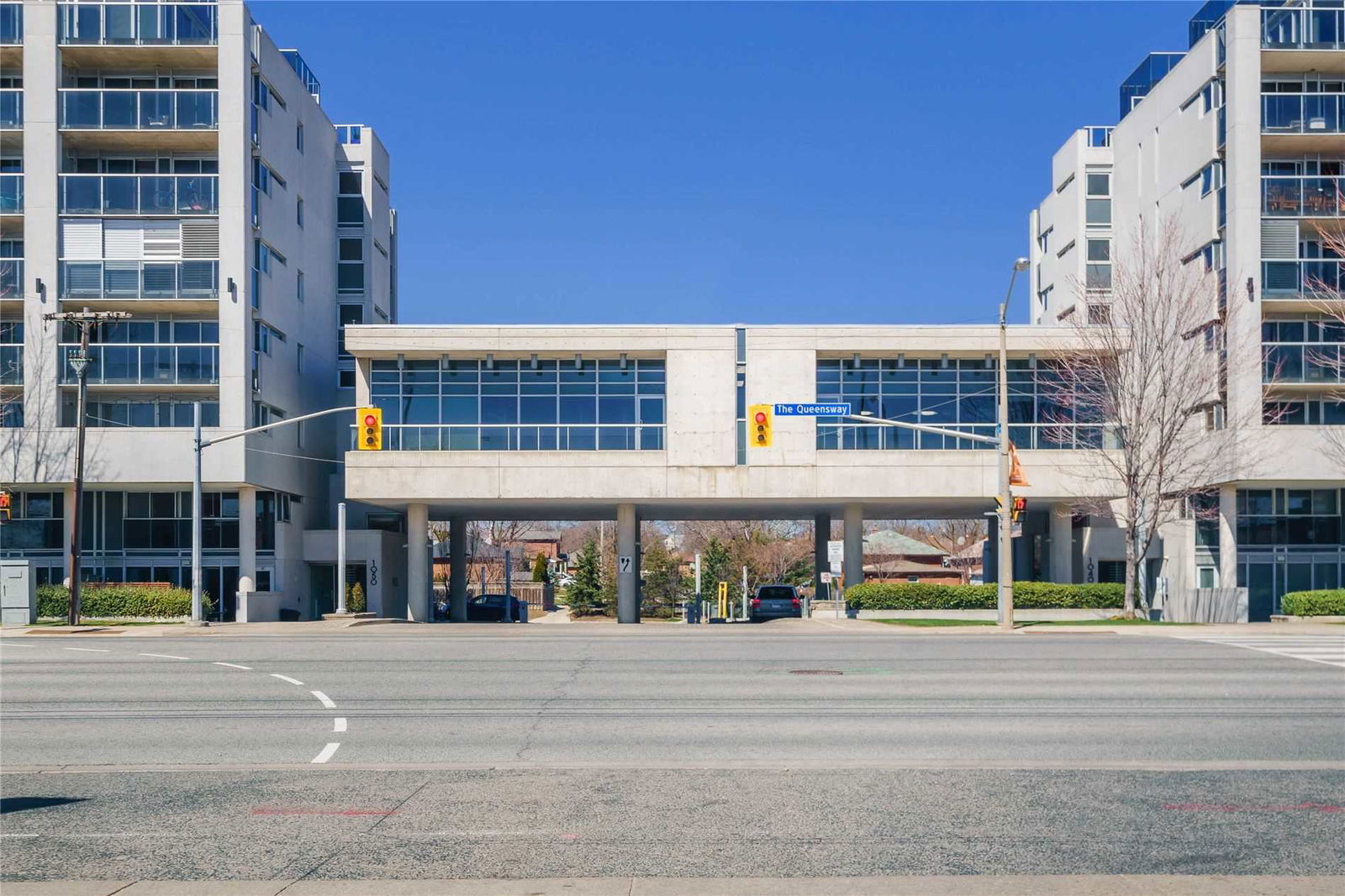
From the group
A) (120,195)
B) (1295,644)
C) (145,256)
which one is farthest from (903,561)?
(1295,644)

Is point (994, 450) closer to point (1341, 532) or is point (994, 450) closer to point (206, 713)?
point (1341, 532)

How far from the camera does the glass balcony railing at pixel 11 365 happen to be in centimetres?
4681

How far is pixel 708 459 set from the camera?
47.3m

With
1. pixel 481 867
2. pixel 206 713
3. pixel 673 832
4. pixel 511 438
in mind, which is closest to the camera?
pixel 481 867

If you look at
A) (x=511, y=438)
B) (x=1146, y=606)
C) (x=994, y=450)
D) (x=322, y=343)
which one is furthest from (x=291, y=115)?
(x=1146, y=606)

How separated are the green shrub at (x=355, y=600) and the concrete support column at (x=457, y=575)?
18.3 ft

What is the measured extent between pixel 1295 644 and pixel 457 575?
38697mm

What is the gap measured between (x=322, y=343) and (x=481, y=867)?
→ 5217 cm

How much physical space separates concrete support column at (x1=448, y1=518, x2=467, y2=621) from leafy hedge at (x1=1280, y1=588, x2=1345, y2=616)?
33229mm

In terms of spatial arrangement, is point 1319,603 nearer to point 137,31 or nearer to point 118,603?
point 118,603

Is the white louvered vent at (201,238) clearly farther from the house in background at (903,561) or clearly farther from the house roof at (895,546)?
the house roof at (895,546)

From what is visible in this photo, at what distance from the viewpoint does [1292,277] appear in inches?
1767

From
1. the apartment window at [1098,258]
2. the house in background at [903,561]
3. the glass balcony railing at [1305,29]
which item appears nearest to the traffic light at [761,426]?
the glass balcony railing at [1305,29]

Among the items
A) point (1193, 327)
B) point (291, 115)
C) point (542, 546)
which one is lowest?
point (542, 546)
